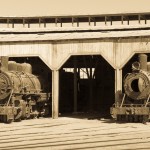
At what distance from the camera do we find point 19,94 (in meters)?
21.9

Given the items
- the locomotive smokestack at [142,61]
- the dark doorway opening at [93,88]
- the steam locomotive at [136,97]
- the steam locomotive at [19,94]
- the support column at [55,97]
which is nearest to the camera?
the steam locomotive at [136,97]

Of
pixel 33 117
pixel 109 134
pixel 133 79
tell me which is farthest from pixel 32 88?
pixel 109 134

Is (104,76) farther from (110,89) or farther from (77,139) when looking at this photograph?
(77,139)

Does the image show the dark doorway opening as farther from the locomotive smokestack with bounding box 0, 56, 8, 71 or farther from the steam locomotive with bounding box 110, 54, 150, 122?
the steam locomotive with bounding box 110, 54, 150, 122

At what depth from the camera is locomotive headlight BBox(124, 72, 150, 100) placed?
20531mm

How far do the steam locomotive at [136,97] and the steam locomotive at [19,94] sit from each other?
5.46 metres

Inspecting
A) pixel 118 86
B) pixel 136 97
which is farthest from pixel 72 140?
pixel 118 86

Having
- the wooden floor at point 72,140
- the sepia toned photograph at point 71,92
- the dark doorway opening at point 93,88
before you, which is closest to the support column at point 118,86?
the sepia toned photograph at point 71,92

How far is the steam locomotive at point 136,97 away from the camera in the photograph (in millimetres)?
20438

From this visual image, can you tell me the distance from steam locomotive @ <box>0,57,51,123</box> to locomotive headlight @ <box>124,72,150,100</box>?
630cm

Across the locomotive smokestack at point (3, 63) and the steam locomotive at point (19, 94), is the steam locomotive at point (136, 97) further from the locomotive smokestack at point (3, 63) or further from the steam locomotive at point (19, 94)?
the locomotive smokestack at point (3, 63)

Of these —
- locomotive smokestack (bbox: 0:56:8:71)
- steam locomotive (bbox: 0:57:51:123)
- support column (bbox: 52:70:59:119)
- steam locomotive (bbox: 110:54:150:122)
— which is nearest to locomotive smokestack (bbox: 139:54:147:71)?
steam locomotive (bbox: 110:54:150:122)

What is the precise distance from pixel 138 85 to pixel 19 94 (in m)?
7.06

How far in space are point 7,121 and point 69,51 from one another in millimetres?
6651
